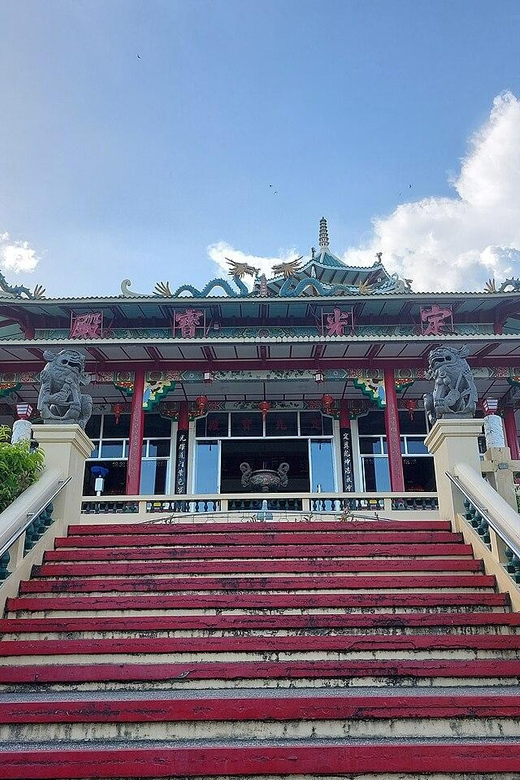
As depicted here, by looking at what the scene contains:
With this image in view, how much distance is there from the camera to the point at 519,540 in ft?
18.5

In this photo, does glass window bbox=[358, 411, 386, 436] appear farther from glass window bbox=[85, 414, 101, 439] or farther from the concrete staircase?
the concrete staircase

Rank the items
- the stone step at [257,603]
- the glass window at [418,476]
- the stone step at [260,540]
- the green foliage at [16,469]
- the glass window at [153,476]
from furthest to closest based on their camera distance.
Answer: the glass window at [418,476] → the glass window at [153,476] → the stone step at [260,540] → the green foliage at [16,469] → the stone step at [257,603]

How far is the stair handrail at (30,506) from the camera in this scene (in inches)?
227

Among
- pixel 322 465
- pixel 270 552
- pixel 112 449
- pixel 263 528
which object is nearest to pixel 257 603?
pixel 270 552

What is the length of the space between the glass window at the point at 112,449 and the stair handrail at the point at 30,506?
10.6m

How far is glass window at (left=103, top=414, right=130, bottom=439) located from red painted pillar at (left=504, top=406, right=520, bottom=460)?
1019 cm

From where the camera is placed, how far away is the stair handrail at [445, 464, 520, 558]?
573 cm

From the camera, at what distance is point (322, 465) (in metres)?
17.9

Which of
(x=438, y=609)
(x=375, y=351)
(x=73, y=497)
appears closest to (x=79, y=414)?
(x=73, y=497)

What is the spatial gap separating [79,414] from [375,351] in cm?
895

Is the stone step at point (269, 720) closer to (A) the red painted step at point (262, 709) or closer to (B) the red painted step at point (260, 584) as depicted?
(A) the red painted step at point (262, 709)

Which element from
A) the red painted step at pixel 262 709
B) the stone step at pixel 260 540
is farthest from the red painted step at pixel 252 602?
the red painted step at pixel 262 709

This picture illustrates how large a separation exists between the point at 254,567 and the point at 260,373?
33.7 ft

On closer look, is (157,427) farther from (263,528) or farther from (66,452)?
(263,528)
